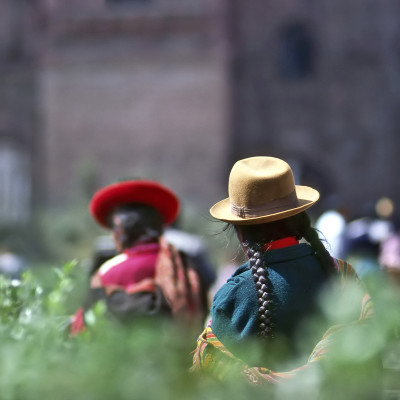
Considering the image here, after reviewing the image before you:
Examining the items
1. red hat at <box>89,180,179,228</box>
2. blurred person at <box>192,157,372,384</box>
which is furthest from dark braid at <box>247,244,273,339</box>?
red hat at <box>89,180,179,228</box>

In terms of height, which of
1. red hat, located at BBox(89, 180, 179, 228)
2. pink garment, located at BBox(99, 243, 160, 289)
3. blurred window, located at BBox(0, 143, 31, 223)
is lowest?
blurred window, located at BBox(0, 143, 31, 223)

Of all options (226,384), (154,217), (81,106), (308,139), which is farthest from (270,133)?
(226,384)

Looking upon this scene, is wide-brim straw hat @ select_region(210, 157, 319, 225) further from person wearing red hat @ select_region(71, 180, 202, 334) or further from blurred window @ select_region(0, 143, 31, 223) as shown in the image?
blurred window @ select_region(0, 143, 31, 223)

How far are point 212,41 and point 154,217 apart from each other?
16750 mm

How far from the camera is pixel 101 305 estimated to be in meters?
2.29

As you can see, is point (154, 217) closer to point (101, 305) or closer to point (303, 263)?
point (303, 263)

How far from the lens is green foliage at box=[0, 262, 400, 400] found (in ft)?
5.32

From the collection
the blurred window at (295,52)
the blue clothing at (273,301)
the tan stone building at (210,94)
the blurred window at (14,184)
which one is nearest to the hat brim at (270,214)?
the blue clothing at (273,301)

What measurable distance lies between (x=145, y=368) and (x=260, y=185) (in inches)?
50.4

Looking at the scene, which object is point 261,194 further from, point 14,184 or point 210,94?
point 14,184

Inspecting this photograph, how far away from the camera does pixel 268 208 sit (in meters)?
2.99

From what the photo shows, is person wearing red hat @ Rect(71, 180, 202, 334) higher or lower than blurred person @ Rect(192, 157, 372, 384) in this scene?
lower

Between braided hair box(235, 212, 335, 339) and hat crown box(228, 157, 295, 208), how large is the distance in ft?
0.26

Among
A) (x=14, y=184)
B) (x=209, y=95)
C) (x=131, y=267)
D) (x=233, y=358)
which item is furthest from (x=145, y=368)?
(x=14, y=184)
